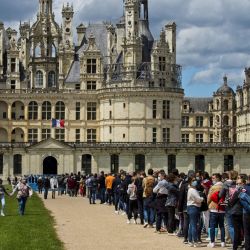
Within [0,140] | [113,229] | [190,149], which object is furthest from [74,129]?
[113,229]

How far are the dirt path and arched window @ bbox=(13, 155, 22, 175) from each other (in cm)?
4463

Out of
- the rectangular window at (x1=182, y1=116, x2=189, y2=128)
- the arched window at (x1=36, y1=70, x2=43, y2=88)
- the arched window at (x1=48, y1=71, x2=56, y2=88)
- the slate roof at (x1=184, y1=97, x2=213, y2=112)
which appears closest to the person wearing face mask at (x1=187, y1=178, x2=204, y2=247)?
the arched window at (x1=36, y1=70, x2=43, y2=88)

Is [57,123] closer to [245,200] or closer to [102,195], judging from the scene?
[102,195]

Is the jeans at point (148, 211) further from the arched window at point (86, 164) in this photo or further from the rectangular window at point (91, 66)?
the rectangular window at point (91, 66)

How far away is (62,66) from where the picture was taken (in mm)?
91250

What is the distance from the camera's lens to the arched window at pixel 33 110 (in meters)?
89.6

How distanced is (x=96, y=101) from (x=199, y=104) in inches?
1902

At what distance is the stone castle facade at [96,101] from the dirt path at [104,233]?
4488 centimetres

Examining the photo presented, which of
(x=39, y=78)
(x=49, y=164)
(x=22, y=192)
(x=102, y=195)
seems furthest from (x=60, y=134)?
(x=22, y=192)

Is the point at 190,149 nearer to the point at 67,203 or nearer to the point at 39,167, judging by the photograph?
the point at 39,167

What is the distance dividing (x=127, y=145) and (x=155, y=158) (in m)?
3.38

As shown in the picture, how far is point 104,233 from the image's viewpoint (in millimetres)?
27250

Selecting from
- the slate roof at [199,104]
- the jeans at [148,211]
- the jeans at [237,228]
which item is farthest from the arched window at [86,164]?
the jeans at [237,228]

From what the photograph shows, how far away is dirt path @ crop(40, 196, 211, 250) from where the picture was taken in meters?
23.3
